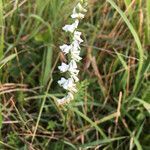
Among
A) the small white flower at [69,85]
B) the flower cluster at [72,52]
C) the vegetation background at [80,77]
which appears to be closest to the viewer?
the flower cluster at [72,52]

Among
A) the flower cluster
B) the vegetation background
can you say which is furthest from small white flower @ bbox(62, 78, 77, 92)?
the vegetation background

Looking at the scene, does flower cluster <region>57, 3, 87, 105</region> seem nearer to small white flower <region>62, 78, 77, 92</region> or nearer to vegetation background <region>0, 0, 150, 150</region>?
small white flower <region>62, 78, 77, 92</region>

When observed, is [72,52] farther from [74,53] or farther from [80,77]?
[80,77]

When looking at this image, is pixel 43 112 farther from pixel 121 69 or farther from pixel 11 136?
pixel 121 69

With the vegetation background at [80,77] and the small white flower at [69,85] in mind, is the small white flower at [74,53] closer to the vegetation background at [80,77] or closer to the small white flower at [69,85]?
the small white flower at [69,85]

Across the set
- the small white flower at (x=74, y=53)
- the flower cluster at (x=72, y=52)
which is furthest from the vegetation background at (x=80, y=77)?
the small white flower at (x=74, y=53)

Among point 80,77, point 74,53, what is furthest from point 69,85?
point 80,77

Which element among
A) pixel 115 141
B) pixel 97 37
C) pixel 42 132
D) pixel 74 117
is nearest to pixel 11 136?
pixel 42 132
